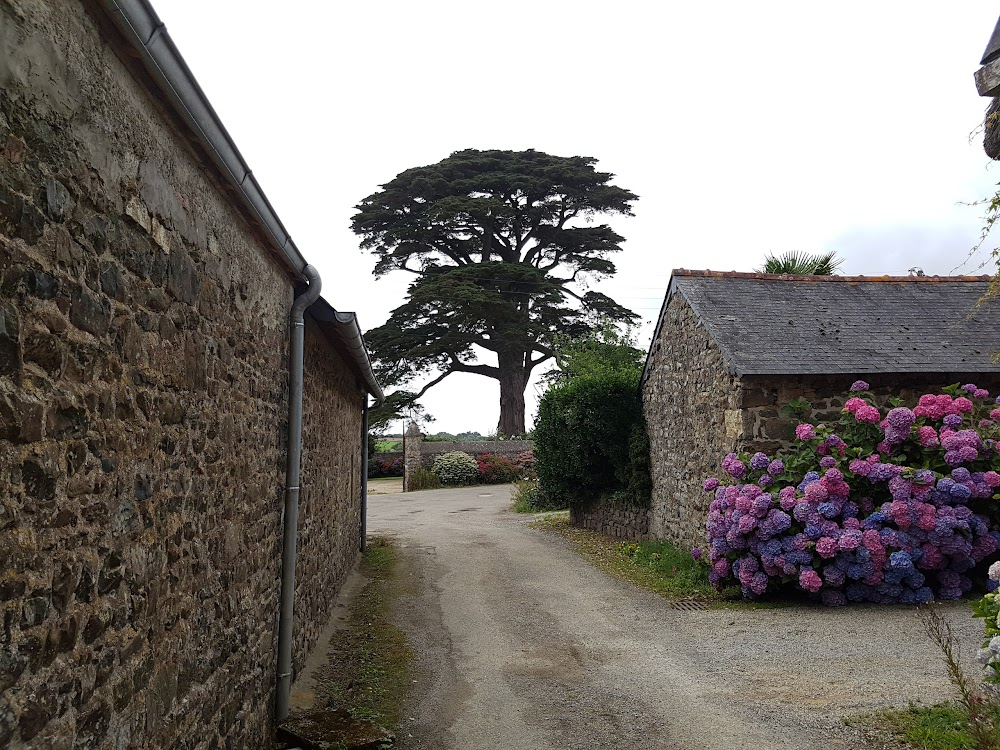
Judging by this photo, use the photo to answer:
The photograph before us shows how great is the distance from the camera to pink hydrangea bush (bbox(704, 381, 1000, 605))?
8.55 metres

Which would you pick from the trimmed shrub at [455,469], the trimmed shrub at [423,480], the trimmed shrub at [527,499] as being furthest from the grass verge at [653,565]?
the trimmed shrub at [455,469]

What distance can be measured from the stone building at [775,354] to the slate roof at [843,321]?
0.02 meters

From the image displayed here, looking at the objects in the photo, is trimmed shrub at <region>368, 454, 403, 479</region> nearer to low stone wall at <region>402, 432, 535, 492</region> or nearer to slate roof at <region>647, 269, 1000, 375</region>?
low stone wall at <region>402, 432, 535, 492</region>

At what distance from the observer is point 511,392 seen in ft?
105

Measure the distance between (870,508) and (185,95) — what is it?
8662 mm

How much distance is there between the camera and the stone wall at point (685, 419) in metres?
10.7

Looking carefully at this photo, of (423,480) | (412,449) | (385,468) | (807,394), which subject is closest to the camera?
(807,394)

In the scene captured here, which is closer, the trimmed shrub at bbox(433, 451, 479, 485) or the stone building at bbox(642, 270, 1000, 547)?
the stone building at bbox(642, 270, 1000, 547)

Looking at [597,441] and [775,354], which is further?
[597,441]

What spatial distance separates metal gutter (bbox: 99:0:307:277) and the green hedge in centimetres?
1105

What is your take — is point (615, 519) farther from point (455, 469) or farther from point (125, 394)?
point (455, 469)

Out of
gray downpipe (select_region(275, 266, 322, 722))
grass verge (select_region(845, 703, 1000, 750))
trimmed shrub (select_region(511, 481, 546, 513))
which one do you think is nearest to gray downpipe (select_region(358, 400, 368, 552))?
trimmed shrub (select_region(511, 481, 546, 513))

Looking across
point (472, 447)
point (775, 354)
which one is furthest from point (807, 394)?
point (472, 447)

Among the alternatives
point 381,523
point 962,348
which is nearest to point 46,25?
point 962,348
